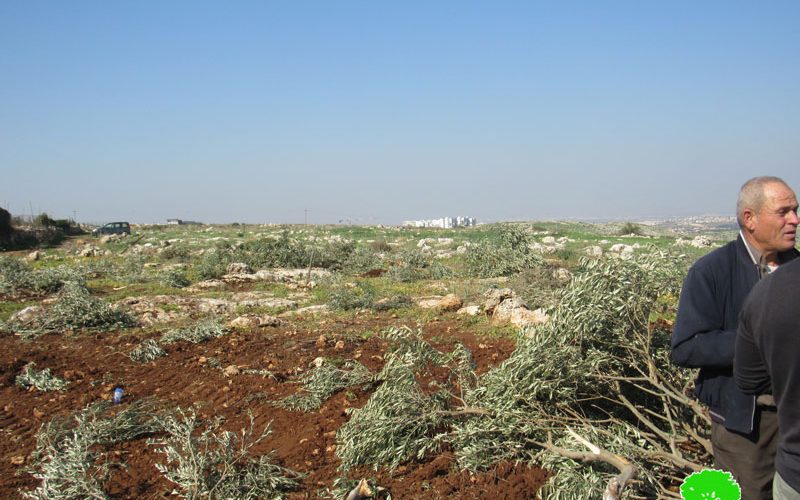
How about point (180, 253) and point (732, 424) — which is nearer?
point (732, 424)

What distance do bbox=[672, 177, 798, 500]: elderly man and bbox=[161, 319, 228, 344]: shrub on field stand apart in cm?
724

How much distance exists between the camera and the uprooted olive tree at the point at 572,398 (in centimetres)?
362

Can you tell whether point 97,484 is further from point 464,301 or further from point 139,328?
point 464,301

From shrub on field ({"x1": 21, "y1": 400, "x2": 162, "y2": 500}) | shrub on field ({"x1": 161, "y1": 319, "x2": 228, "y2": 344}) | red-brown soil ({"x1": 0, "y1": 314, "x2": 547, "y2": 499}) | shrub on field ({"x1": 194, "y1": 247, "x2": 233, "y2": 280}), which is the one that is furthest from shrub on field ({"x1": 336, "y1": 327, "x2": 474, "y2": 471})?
shrub on field ({"x1": 194, "y1": 247, "x2": 233, "y2": 280})

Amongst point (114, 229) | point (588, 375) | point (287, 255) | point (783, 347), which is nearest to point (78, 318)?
point (588, 375)

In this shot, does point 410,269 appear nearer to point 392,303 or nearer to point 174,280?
point 392,303

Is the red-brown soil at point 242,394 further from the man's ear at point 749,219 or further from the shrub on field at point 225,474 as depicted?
the man's ear at point 749,219

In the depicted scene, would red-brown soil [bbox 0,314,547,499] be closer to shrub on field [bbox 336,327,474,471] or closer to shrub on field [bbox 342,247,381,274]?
shrub on field [bbox 336,327,474,471]

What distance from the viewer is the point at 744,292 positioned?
2.54 metres

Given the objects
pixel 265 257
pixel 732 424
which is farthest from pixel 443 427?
pixel 265 257

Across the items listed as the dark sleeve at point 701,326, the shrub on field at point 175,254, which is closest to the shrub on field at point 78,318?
the dark sleeve at point 701,326

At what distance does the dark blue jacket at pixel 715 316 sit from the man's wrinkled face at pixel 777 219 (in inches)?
4.0

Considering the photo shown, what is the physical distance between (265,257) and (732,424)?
17.7 meters

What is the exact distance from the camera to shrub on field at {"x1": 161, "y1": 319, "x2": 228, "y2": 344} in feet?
27.4
